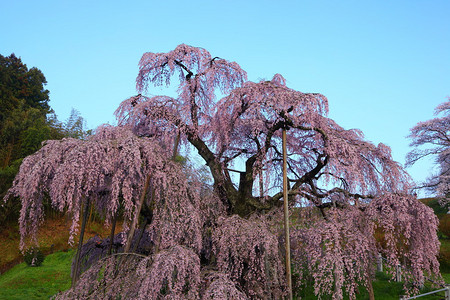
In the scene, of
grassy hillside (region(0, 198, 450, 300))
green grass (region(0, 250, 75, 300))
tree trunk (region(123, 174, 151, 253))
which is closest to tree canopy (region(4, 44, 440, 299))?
tree trunk (region(123, 174, 151, 253))

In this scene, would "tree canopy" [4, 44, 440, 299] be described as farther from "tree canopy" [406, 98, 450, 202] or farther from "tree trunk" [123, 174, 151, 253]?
"tree canopy" [406, 98, 450, 202]

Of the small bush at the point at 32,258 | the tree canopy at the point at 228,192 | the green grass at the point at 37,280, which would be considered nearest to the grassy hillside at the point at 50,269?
the green grass at the point at 37,280

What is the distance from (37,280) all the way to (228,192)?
9.45 meters

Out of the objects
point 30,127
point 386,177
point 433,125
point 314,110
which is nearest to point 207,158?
point 314,110

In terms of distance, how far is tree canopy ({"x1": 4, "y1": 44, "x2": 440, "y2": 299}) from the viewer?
20.7ft

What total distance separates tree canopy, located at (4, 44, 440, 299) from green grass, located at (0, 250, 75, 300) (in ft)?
20.4

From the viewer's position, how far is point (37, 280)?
14.0 m

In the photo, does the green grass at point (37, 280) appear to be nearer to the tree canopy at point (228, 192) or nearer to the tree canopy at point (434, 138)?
the tree canopy at point (228, 192)

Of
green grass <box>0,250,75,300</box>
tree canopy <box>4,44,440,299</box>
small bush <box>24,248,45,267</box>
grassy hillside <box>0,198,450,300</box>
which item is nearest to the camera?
tree canopy <box>4,44,440,299</box>

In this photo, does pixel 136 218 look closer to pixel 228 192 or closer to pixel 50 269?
pixel 228 192

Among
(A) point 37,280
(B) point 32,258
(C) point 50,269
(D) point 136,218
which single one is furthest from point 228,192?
(B) point 32,258

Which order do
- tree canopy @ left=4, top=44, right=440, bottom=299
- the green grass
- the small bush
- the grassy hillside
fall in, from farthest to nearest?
the small bush < the green grass < the grassy hillside < tree canopy @ left=4, top=44, right=440, bottom=299

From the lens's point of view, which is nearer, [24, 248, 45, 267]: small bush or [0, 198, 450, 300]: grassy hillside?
[0, 198, 450, 300]: grassy hillside

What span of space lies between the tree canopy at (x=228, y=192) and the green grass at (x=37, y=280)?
6222mm
